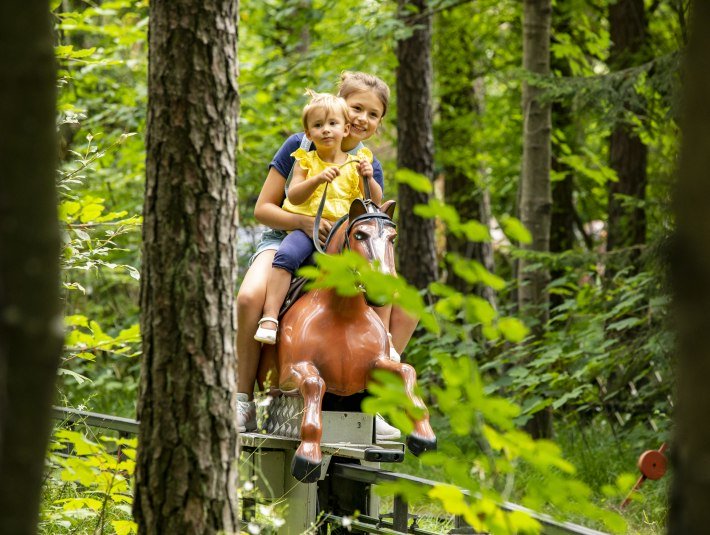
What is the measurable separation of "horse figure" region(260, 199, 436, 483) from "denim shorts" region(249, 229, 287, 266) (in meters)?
0.43

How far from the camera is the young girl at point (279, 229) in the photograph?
→ 5.60m

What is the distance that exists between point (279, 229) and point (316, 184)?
0.44 m

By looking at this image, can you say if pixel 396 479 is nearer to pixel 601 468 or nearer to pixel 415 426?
pixel 415 426

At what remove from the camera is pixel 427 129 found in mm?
11391

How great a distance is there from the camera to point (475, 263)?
2.80m

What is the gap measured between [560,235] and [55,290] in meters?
12.9

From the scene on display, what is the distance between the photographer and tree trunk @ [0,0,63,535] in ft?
6.67

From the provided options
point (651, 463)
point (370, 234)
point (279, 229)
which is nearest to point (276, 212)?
point (279, 229)

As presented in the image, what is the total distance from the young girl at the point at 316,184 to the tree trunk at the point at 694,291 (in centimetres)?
370

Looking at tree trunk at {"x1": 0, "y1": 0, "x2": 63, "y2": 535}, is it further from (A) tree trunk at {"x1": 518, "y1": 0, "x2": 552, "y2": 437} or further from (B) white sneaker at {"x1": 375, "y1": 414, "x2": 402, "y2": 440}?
(A) tree trunk at {"x1": 518, "y1": 0, "x2": 552, "y2": 437}

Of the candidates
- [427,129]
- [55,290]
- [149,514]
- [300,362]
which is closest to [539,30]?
[427,129]

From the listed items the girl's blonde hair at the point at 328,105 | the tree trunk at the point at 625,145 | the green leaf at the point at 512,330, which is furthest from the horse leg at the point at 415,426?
the tree trunk at the point at 625,145

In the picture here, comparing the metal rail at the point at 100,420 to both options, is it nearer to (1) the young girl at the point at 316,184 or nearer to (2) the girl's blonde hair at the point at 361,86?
(1) the young girl at the point at 316,184

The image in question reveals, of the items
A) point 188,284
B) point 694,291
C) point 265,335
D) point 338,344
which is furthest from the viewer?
point 265,335
